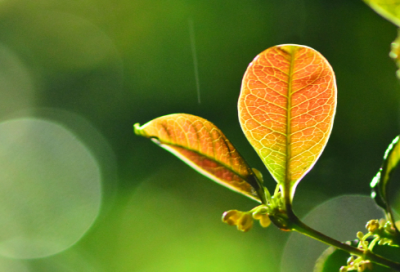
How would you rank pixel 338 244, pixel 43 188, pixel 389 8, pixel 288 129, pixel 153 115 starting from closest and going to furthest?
pixel 389 8 < pixel 338 244 < pixel 288 129 < pixel 153 115 < pixel 43 188

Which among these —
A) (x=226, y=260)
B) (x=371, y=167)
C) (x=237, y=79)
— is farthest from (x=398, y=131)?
(x=226, y=260)

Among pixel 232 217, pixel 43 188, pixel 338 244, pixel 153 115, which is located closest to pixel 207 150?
pixel 232 217

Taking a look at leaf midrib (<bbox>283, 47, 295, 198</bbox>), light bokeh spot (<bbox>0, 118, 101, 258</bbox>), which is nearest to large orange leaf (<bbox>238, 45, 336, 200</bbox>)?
leaf midrib (<bbox>283, 47, 295, 198</bbox>)

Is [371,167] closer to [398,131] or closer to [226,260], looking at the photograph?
[398,131]

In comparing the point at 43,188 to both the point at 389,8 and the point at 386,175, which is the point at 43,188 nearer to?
the point at 386,175

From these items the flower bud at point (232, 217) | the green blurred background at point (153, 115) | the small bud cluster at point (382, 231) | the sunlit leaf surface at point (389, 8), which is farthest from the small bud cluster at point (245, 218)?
the green blurred background at point (153, 115)

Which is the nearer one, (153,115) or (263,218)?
(263,218)
